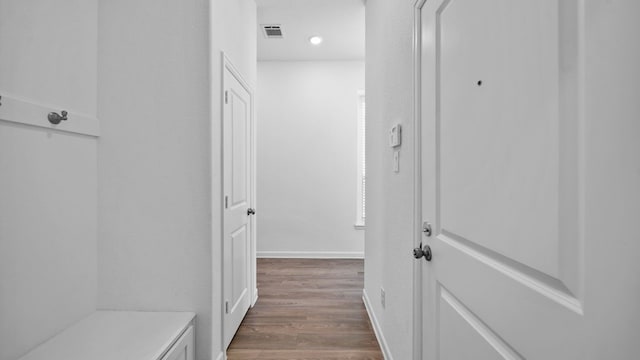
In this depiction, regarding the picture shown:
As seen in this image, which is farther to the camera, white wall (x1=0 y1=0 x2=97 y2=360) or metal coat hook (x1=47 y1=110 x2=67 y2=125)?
metal coat hook (x1=47 y1=110 x2=67 y2=125)

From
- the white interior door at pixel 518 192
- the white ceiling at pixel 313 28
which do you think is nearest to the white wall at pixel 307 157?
the white ceiling at pixel 313 28

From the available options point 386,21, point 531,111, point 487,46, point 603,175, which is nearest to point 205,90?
point 386,21

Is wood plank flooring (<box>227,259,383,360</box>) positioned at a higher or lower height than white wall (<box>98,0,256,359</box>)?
lower

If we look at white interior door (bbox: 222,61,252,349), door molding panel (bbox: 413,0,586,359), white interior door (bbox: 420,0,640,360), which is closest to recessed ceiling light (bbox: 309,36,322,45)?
white interior door (bbox: 222,61,252,349)

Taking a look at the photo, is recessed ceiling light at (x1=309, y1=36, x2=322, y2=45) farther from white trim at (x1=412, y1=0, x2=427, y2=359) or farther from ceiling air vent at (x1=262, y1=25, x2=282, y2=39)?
white trim at (x1=412, y1=0, x2=427, y2=359)

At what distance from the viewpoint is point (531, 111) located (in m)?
0.66

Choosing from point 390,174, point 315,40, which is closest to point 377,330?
point 390,174

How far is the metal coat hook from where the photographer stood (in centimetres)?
147

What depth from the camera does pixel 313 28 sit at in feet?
11.5

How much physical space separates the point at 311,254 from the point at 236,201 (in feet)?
7.55

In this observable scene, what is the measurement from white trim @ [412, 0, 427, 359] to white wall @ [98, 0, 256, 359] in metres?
1.09

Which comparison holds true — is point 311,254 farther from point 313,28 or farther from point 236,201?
point 313,28

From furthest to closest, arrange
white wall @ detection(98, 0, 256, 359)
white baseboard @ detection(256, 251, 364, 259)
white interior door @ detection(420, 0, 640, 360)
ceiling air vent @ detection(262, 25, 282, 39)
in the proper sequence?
white baseboard @ detection(256, 251, 364, 259), ceiling air vent @ detection(262, 25, 282, 39), white wall @ detection(98, 0, 256, 359), white interior door @ detection(420, 0, 640, 360)

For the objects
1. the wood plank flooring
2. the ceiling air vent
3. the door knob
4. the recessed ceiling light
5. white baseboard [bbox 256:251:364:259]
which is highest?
the ceiling air vent
